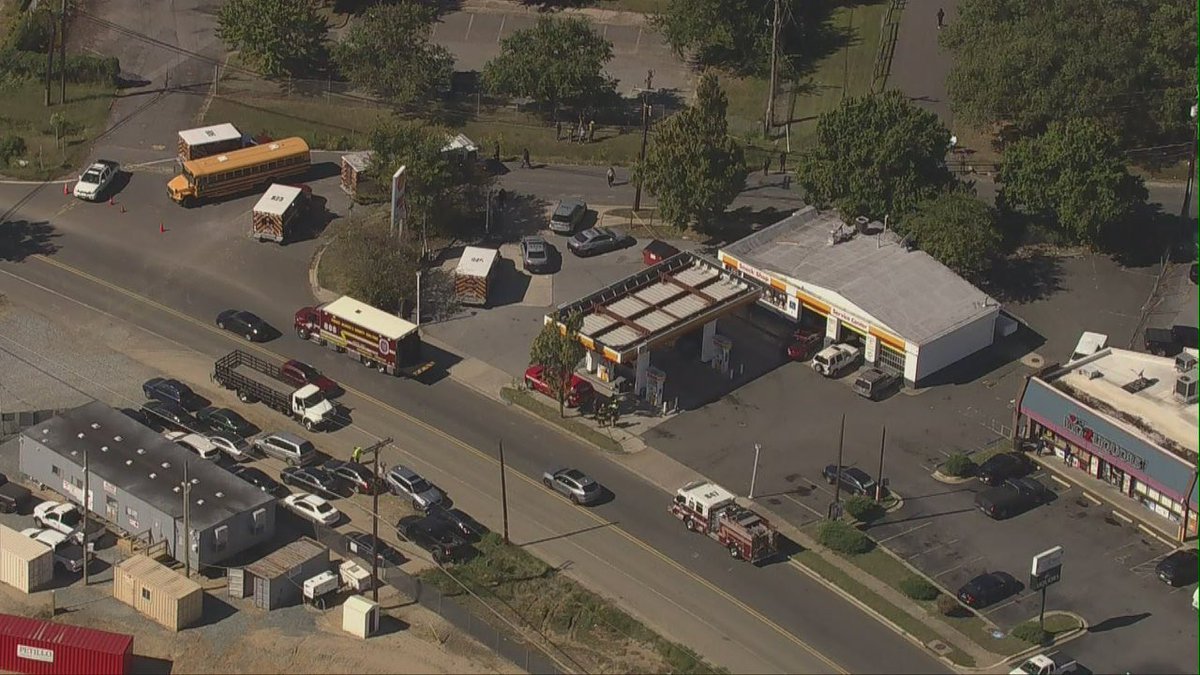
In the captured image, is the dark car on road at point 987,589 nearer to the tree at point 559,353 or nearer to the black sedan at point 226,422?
the tree at point 559,353

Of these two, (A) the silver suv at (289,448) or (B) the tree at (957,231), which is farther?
(B) the tree at (957,231)

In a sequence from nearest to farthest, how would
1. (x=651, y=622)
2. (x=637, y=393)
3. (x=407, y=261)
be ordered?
(x=651, y=622) → (x=637, y=393) → (x=407, y=261)

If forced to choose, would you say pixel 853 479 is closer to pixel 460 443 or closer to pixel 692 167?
pixel 460 443

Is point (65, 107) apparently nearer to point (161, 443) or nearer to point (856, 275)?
point (161, 443)

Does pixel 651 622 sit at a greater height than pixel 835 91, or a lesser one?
lesser

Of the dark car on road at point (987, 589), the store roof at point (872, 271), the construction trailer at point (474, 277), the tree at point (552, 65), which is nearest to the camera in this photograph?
the dark car on road at point (987, 589)

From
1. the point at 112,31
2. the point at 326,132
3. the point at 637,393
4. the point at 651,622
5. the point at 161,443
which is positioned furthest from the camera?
the point at 112,31

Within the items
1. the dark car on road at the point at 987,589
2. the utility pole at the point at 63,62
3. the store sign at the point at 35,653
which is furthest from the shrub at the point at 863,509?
the utility pole at the point at 63,62

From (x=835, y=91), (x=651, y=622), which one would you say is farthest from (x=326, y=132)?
(x=651, y=622)

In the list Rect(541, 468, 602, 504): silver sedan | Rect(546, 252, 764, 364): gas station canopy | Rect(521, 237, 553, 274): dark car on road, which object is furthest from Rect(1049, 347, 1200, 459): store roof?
Rect(521, 237, 553, 274): dark car on road
